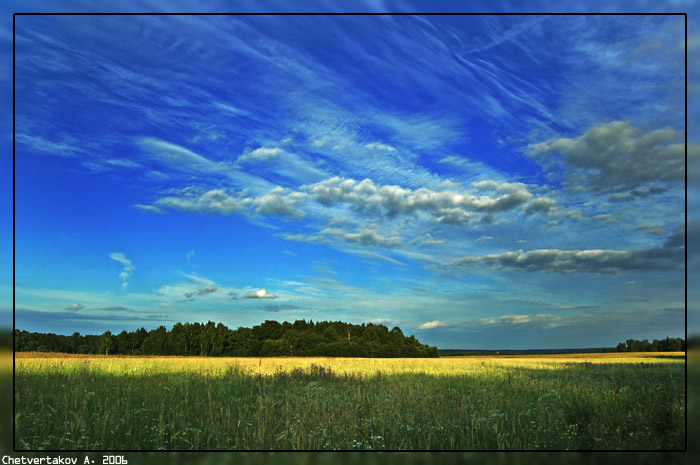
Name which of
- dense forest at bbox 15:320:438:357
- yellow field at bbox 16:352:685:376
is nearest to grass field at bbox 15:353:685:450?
yellow field at bbox 16:352:685:376

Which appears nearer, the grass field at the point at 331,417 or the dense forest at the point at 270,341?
the grass field at the point at 331,417

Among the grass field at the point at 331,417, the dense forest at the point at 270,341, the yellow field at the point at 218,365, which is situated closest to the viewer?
the grass field at the point at 331,417

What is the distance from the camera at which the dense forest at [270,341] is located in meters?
34.5

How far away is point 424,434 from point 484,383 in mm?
7510

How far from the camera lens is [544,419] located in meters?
8.70

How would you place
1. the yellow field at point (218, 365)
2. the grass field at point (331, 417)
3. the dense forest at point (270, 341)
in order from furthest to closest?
the dense forest at point (270, 341), the yellow field at point (218, 365), the grass field at point (331, 417)

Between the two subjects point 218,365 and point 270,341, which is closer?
point 218,365

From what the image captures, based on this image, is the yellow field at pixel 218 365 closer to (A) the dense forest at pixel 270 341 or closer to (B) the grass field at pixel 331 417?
(B) the grass field at pixel 331 417

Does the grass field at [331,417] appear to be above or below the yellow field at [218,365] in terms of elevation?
above

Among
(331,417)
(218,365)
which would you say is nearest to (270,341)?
(218,365)

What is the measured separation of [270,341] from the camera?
41250 millimetres

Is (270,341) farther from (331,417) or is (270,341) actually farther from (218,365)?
(331,417)

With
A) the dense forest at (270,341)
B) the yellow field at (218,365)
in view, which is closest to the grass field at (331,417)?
the yellow field at (218,365)

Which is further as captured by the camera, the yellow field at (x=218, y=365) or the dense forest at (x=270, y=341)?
the dense forest at (x=270, y=341)
